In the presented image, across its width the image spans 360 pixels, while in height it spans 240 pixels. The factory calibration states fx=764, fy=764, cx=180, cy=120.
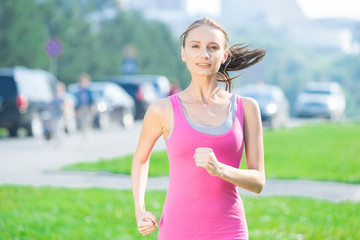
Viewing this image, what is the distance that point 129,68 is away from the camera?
134 feet

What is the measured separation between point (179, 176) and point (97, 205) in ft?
20.3

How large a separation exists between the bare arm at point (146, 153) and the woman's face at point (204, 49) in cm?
21

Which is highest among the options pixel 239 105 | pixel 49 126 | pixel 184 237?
pixel 239 105

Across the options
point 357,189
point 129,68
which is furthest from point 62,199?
point 129,68

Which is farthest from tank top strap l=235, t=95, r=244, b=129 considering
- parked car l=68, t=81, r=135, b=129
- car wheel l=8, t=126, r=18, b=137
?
parked car l=68, t=81, r=135, b=129

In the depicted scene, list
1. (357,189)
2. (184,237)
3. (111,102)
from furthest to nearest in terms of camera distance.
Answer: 1. (111,102)
2. (357,189)
3. (184,237)

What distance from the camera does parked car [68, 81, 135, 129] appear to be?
28609 mm

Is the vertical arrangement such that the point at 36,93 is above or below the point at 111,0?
below

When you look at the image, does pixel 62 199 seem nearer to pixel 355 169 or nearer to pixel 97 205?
pixel 97 205

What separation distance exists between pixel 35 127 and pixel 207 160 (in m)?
20.4

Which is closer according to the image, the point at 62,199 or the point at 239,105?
the point at 239,105

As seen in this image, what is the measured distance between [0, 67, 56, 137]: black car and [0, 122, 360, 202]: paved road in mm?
1623

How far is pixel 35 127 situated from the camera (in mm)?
22828

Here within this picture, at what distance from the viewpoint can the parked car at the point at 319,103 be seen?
4391 centimetres
